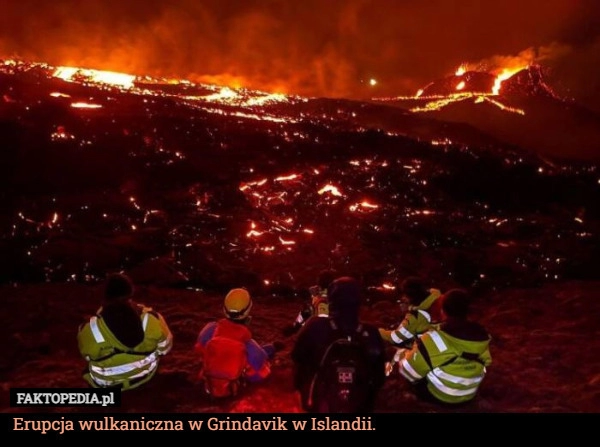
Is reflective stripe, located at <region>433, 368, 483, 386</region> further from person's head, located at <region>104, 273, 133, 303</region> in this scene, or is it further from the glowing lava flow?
the glowing lava flow

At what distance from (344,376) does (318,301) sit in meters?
2.09

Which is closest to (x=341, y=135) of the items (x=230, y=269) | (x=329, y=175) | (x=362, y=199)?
(x=329, y=175)

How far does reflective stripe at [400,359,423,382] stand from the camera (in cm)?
482

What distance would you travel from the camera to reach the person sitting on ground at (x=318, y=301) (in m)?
Result: 5.71

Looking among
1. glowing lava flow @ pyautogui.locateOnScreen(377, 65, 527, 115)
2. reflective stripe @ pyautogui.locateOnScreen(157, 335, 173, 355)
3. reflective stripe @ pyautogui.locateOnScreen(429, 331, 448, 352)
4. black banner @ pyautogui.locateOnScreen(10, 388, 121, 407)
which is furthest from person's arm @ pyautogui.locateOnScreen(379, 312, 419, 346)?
glowing lava flow @ pyautogui.locateOnScreen(377, 65, 527, 115)

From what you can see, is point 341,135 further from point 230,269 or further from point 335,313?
point 335,313

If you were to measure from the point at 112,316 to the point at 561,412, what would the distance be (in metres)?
4.30

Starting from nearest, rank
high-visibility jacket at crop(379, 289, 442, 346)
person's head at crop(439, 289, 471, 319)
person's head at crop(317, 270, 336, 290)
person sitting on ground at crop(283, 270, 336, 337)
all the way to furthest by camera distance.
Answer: person's head at crop(439, 289, 471, 319) < high-visibility jacket at crop(379, 289, 442, 346) < person sitting on ground at crop(283, 270, 336, 337) < person's head at crop(317, 270, 336, 290)

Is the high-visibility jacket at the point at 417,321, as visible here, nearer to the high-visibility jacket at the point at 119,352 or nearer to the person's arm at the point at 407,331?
the person's arm at the point at 407,331

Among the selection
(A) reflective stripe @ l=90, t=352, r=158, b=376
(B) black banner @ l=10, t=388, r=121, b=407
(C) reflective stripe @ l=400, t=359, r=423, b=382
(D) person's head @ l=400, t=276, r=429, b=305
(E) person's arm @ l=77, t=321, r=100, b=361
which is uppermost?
(D) person's head @ l=400, t=276, r=429, b=305

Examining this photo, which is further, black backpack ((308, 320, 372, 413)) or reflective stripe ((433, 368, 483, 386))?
reflective stripe ((433, 368, 483, 386))

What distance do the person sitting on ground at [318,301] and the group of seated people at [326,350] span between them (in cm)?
87

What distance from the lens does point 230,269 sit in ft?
28.1


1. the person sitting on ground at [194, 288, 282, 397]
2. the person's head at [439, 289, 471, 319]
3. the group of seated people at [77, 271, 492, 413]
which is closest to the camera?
the group of seated people at [77, 271, 492, 413]
